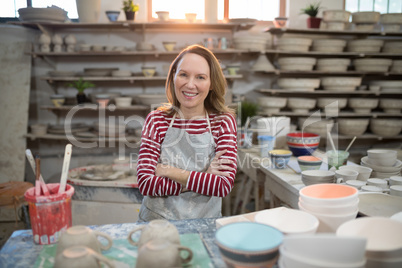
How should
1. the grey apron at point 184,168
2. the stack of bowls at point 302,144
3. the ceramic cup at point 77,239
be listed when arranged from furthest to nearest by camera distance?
the stack of bowls at point 302,144, the grey apron at point 184,168, the ceramic cup at point 77,239

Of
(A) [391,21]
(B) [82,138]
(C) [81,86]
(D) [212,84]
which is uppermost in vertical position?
(A) [391,21]

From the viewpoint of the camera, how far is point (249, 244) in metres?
1.00

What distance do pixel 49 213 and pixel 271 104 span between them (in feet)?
11.7

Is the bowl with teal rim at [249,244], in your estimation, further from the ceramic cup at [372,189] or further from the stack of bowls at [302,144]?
the stack of bowls at [302,144]

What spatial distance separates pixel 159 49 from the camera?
15.5ft

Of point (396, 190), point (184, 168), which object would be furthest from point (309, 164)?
point (184, 168)

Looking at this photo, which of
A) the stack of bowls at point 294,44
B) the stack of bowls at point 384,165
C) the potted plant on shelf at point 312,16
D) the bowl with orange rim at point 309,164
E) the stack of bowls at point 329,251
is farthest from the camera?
the potted plant on shelf at point 312,16

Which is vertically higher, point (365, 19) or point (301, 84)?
point (365, 19)

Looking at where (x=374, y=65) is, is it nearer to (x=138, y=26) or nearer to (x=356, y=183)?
(x=138, y=26)

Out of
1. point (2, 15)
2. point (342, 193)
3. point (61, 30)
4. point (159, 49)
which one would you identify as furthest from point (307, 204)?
point (2, 15)

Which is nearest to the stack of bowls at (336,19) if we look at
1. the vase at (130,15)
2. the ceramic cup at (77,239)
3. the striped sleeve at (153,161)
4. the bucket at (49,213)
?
the vase at (130,15)

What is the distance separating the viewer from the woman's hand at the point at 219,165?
1.80 m

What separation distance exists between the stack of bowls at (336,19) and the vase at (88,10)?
2.85m

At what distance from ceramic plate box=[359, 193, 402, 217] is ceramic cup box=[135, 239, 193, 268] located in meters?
0.85
